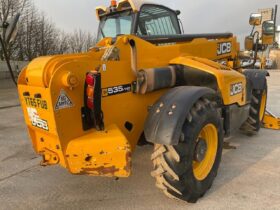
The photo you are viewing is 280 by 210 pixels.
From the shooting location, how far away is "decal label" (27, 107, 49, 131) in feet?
9.75

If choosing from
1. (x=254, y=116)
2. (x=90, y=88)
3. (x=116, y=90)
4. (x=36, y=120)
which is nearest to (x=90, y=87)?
(x=90, y=88)

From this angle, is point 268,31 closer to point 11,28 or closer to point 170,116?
point 170,116

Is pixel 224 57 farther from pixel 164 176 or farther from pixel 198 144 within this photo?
pixel 164 176

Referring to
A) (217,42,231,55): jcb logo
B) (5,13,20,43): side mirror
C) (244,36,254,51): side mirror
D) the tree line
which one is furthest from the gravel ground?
the tree line

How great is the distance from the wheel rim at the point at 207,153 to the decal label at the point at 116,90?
88 centimetres

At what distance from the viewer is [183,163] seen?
3.05 m

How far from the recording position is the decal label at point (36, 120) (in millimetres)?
2970

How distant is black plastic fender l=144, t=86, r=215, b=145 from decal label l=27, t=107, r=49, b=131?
908mm

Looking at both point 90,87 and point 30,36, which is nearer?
point 90,87

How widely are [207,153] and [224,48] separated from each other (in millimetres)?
2179

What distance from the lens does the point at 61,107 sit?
2.81 meters

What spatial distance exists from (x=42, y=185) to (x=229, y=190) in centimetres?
211

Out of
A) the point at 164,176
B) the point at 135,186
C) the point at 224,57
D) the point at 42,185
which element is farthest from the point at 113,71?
the point at 224,57

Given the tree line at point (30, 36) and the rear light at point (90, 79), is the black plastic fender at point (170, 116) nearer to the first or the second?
the rear light at point (90, 79)
